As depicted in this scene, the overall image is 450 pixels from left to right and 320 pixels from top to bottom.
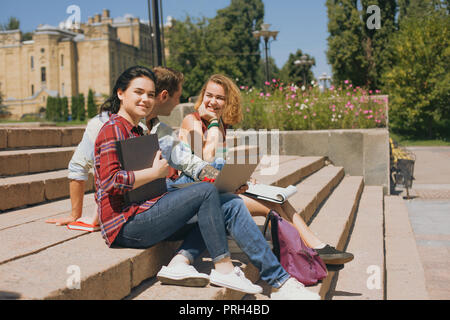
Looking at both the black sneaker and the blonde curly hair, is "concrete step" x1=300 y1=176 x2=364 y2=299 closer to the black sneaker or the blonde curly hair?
the black sneaker

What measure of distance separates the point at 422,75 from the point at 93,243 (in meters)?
29.4

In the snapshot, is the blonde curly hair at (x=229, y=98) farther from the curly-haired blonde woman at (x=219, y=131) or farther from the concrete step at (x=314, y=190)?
the concrete step at (x=314, y=190)

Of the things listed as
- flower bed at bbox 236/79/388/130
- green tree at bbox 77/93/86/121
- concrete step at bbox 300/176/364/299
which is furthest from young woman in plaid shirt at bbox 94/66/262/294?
green tree at bbox 77/93/86/121

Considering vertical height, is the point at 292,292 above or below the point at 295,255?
below

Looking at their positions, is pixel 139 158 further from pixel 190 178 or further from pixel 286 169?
pixel 286 169

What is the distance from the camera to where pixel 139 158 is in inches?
107

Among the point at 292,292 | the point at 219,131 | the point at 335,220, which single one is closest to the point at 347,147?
the point at 335,220

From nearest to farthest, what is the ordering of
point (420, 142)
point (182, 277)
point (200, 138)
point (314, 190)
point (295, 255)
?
point (182, 277) < point (295, 255) < point (200, 138) < point (314, 190) < point (420, 142)

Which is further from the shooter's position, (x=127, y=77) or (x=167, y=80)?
(x=167, y=80)

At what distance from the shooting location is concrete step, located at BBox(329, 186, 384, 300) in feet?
11.9

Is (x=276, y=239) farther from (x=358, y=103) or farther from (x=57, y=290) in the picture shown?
(x=358, y=103)

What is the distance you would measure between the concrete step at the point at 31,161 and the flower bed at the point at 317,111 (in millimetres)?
5234
